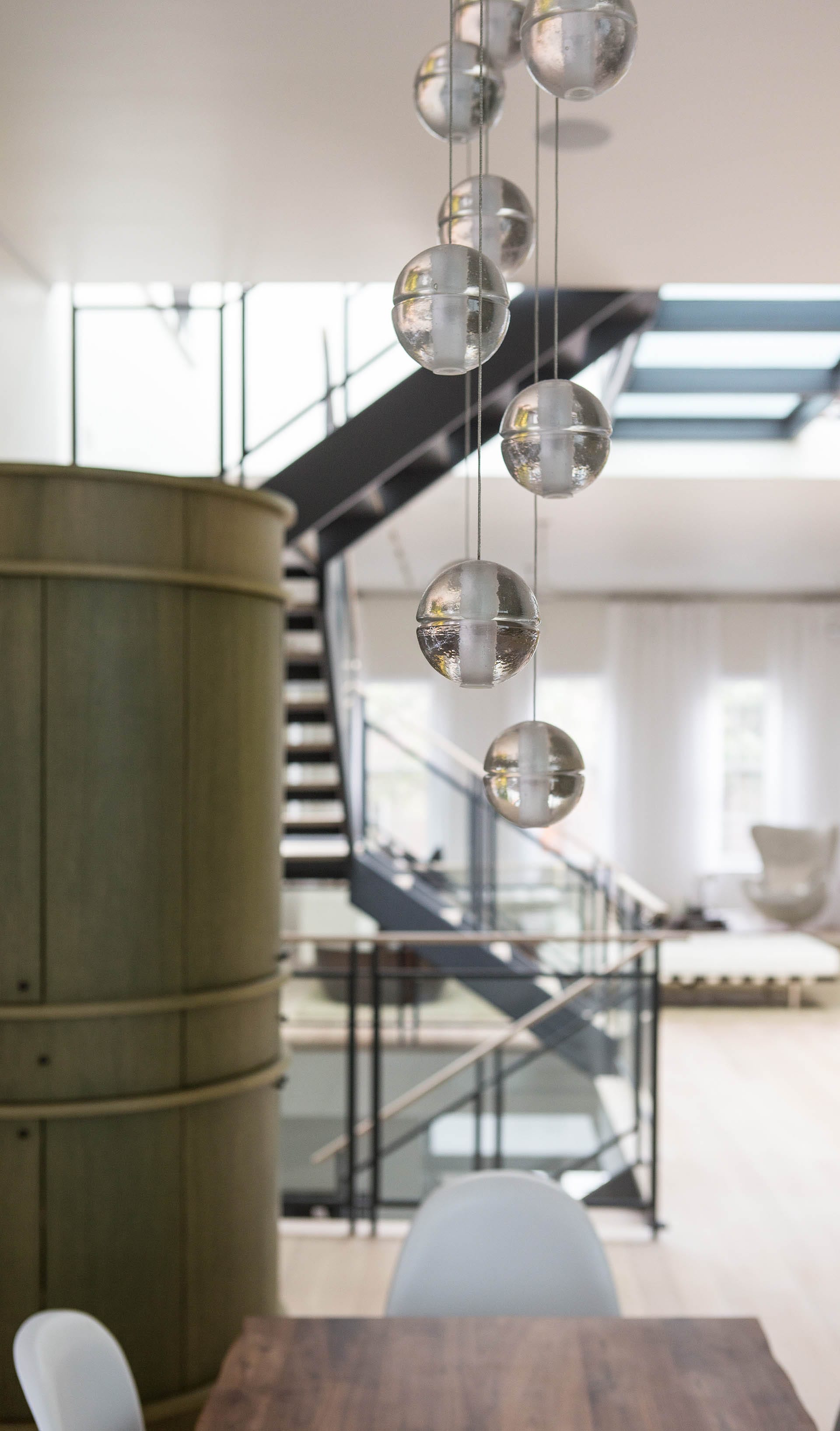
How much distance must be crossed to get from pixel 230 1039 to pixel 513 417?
202cm

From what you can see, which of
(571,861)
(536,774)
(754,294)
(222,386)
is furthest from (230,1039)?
(571,861)

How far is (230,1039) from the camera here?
303 cm

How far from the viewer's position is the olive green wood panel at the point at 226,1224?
2926 mm

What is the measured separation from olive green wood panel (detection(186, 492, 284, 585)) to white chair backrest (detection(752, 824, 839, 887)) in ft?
26.0

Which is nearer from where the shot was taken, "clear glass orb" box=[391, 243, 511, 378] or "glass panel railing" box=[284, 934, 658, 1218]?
"clear glass orb" box=[391, 243, 511, 378]

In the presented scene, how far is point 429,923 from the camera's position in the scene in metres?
6.92

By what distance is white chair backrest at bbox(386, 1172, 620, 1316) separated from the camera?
232 cm

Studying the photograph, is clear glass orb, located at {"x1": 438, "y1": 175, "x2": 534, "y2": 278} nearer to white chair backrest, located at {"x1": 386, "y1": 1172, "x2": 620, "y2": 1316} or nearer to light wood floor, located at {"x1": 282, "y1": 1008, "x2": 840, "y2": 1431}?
white chair backrest, located at {"x1": 386, "y1": 1172, "x2": 620, "y2": 1316}

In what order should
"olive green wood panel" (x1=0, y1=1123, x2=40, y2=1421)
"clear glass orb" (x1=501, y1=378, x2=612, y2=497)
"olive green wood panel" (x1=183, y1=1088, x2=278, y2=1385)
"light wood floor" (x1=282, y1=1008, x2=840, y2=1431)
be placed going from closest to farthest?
1. "clear glass orb" (x1=501, y1=378, x2=612, y2=497)
2. "olive green wood panel" (x1=0, y1=1123, x2=40, y2=1421)
3. "olive green wood panel" (x1=183, y1=1088, x2=278, y2=1385)
4. "light wood floor" (x1=282, y1=1008, x2=840, y2=1431)

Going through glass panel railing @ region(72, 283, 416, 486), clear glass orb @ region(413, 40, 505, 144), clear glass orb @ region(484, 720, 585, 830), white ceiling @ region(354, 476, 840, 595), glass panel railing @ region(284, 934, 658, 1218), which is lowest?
glass panel railing @ region(284, 934, 658, 1218)

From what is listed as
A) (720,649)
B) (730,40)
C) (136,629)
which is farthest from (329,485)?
(720,649)

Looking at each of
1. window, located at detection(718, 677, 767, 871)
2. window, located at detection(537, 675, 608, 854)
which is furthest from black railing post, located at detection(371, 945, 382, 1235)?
window, located at detection(718, 677, 767, 871)

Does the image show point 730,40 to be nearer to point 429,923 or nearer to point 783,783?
point 429,923

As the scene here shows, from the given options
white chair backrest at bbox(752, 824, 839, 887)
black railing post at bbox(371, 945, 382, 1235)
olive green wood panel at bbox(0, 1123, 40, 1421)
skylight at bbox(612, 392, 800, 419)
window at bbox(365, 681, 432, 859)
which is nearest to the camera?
olive green wood panel at bbox(0, 1123, 40, 1421)
